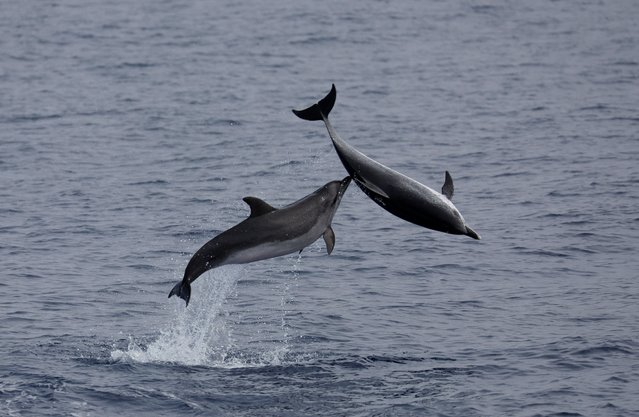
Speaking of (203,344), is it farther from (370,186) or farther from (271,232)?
(370,186)

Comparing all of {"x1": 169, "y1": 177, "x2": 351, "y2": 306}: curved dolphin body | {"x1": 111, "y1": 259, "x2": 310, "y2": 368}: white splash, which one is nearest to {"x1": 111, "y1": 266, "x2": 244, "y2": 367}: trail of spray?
{"x1": 111, "y1": 259, "x2": 310, "y2": 368}: white splash

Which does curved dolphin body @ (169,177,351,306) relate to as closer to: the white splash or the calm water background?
the calm water background

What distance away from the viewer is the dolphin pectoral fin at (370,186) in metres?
20.1

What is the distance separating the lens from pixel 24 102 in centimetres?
5309

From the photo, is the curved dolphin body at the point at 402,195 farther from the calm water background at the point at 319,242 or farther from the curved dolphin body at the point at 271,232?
the calm water background at the point at 319,242

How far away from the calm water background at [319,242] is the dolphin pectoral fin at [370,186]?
4462 millimetres

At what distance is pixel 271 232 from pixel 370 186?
2.35 m

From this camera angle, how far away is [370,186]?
66.4 ft

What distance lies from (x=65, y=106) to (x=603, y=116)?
20.8m

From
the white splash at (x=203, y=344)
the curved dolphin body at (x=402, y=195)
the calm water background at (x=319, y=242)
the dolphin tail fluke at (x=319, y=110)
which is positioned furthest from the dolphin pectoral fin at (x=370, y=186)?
the white splash at (x=203, y=344)

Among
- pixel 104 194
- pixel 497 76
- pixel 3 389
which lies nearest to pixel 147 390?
pixel 3 389

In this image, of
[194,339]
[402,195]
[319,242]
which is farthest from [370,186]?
[319,242]

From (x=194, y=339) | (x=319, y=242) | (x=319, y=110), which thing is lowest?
(x=319, y=242)

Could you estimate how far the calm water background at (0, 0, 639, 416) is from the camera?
24406mm
